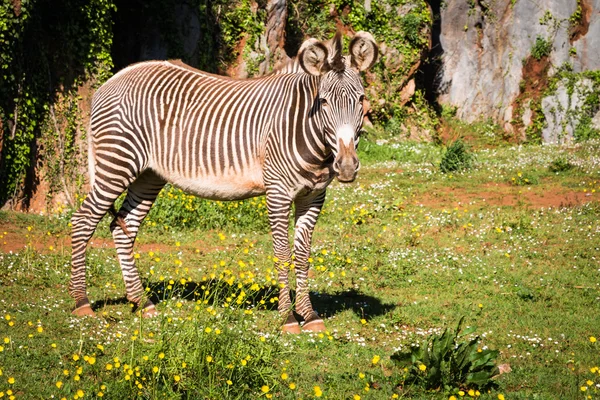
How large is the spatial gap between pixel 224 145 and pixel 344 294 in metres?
2.58

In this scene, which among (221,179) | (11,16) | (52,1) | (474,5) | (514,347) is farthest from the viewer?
(474,5)

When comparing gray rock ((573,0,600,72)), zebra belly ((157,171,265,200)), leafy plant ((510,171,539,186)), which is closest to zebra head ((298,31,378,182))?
zebra belly ((157,171,265,200))

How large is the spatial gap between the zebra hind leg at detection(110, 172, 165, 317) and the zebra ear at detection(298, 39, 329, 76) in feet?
7.89

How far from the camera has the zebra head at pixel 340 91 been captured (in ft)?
23.6

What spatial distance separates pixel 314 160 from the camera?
25.8 ft

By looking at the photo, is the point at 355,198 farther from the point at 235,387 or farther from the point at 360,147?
the point at 235,387

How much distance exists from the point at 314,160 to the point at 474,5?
19.2 m

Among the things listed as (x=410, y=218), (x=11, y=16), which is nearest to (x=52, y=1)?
(x=11, y=16)

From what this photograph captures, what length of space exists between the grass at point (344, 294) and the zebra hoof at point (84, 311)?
0.15m

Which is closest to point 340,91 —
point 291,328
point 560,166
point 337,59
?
point 337,59

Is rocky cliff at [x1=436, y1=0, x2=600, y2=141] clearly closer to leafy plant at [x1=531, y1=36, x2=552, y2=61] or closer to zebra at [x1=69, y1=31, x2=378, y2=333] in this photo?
leafy plant at [x1=531, y1=36, x2=552, y2=61]

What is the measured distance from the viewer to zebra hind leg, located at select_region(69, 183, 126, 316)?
8414 mm

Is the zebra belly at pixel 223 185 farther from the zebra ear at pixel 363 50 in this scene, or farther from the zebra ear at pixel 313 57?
Result: the zebra ear at pixel 363 50

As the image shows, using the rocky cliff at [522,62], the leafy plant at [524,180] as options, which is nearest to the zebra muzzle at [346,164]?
the leafy plant at [524,180]
